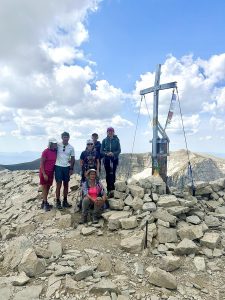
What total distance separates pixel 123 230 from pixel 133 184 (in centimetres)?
261

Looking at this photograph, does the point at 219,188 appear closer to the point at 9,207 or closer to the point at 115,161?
the point at 115,161

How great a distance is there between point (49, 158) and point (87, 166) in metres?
1.44

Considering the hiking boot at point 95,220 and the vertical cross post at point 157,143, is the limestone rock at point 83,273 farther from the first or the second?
the vertical cross post at point 157,143

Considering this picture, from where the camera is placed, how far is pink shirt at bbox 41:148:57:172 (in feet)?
38.1

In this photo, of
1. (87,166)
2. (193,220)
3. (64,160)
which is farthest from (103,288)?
(64,160)

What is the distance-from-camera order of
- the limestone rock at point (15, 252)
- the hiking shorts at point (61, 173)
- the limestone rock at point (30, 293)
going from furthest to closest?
the hiking shorts at point (61, 173) → the limestone rock at point (15, 252) → the limestone rock at point (30, 293)

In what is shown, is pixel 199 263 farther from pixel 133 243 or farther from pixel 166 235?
pixel 133 243

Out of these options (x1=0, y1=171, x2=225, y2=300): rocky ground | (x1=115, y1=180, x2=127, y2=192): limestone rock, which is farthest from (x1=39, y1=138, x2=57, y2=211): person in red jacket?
(x1=115, y1=180, x2=127, y2=192): limestone rock

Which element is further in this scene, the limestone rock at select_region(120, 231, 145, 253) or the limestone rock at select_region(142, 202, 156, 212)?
the limestone rock at select_region(142, 202, 156, 212)

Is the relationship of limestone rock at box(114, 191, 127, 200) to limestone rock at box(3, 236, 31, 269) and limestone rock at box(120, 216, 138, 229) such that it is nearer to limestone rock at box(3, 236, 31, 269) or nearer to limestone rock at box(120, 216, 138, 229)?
limestone rock at box(120, 216, 138, 229)

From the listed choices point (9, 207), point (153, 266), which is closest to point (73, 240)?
point (153, 266)

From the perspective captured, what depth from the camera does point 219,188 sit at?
13.7 m

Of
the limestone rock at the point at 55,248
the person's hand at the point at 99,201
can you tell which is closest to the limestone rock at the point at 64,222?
the person's hand at the point at 99,201

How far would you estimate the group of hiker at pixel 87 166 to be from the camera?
11.0 meters
